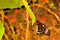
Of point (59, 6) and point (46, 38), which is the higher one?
point (59, 6)

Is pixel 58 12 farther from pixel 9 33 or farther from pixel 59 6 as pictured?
pixel 9 33

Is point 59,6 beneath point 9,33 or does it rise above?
above

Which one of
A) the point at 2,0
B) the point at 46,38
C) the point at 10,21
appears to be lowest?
the point at 46,38

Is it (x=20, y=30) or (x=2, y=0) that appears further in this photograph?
(x=20, y=30)

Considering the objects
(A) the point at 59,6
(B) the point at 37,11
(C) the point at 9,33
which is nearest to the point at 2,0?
(C) the point at 9,33

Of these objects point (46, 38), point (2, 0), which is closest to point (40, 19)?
point (46, 38)

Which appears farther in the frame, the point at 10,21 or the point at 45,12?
the point at 45,12

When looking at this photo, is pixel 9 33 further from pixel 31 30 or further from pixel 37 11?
pixel 37 11

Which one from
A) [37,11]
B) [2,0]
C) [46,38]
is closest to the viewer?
[2,0]

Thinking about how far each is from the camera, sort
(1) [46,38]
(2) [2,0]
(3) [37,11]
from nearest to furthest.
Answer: (2) [2,0] < (1) [46,38] < (3) [37,11]
